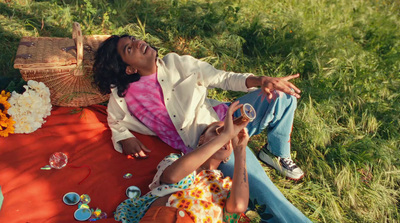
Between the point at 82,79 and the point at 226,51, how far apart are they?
1824mm

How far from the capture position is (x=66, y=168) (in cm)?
274

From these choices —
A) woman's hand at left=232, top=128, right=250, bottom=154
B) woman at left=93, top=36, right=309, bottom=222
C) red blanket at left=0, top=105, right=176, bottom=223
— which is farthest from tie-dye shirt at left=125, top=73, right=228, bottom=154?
woman's hand at left=232, top=128, right=250, bottom=154

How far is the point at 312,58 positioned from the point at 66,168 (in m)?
3.02

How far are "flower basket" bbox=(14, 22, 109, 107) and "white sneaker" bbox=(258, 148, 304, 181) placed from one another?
1.69m

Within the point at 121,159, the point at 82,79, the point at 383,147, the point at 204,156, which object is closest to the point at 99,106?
the point at 82,79

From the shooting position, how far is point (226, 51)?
4211mm

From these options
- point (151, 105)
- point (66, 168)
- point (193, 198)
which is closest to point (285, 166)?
point (193, 198)

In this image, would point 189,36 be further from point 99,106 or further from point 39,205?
point 39,205

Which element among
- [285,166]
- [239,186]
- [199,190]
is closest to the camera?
[239,186]

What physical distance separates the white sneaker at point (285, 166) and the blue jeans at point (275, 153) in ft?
0.21

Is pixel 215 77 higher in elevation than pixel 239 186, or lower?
higher

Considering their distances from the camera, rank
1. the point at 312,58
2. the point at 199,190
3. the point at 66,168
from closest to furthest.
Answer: the point at 199,190 → the point at 66,168 → the point at 312,58

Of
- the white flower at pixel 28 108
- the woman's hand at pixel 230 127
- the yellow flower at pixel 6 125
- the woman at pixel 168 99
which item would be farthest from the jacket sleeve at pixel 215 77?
the yellow flower at pixel 6 125

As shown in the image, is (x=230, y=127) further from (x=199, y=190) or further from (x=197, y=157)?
(x=199, y=190)
